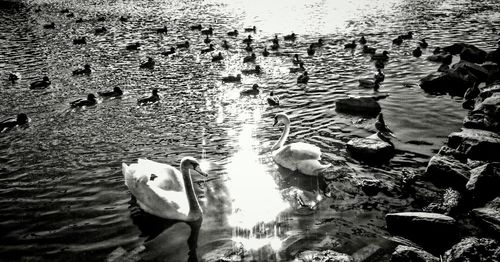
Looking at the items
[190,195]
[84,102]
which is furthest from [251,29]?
[190,195]

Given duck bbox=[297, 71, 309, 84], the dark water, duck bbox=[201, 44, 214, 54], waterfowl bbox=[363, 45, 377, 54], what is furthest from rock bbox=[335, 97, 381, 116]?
duck bbox=[201, 44, 214, 54]

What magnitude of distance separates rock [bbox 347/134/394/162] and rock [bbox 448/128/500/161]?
2.27m

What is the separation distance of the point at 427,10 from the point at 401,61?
2339 centimetres

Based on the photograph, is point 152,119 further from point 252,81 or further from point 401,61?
point 401,61

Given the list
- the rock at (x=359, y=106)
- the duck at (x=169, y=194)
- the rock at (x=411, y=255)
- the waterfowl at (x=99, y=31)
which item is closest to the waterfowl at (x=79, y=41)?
the waterfowl at (x=99, y=31)

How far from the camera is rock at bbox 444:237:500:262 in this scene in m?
7.56

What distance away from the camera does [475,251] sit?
7691mm

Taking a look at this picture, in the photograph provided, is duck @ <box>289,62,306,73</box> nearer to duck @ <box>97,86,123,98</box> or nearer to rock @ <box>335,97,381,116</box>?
rock @ <box>335,97,381,116</box>

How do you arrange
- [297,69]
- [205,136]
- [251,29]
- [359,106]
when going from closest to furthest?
[205,136]
[359,106]
[297,69]
[251,29]

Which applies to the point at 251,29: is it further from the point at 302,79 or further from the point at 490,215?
the point at 490,215

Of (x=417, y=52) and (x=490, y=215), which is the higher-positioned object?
(x=417, y=52)

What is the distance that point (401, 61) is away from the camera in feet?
83.6

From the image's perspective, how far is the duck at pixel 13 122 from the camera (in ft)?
54.3

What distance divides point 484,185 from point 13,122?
1768 centimetres
